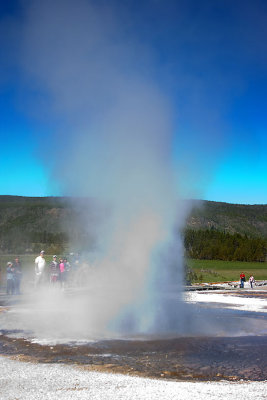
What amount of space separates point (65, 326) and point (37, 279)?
7.45 metres

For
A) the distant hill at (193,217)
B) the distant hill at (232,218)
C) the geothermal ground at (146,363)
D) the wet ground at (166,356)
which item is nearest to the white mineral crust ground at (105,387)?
the geothermal ground at (146,363)

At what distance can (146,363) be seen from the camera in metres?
7.07

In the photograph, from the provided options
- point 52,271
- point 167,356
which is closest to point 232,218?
point 52,271

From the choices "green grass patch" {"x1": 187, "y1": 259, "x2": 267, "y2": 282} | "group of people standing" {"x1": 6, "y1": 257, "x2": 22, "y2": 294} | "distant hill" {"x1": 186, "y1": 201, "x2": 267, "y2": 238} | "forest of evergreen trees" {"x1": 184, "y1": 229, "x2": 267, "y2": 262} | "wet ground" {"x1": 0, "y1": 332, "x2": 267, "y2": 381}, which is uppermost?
"distant hill" {"x1": 186, "y1": 201, "x2": 267, "y2": 238}

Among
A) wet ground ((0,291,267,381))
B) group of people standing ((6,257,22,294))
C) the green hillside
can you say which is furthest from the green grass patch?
wet ground ((0,291,267,381))

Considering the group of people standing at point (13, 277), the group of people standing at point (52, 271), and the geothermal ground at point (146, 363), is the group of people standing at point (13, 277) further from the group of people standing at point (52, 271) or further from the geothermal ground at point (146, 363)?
the geothermal ground at point (146, 363)

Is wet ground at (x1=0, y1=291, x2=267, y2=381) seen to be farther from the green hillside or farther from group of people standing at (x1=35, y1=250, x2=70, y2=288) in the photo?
group of people standing at (x1=35, y1=250, x2=70, y2=288)

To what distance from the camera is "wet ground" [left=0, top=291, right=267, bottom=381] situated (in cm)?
653

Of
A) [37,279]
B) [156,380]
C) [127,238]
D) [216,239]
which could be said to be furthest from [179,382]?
[216,239]

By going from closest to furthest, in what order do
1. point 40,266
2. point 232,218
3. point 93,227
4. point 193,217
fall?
point 93,227 → point 40,266 → point 193,217 → point 232,218

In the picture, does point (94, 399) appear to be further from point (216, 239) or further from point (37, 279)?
point (216, 239)

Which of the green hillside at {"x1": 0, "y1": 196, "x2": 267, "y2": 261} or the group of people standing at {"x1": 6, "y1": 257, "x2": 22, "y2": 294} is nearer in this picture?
the group of people standing at {"x1": 6, "y1": 257, "x2": 22, "y2": 294}

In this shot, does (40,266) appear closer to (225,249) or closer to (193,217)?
(225,249)

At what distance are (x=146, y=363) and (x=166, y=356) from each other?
1.95ft
